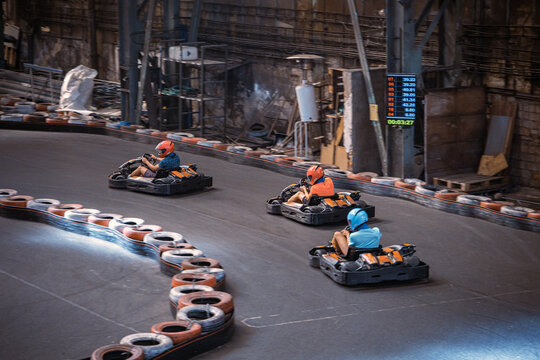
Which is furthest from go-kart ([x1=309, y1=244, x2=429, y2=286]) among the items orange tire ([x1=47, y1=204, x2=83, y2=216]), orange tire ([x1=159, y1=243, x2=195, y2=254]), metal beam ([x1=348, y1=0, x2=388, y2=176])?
metal beam ([x1=348, y1=0, x2=388, y2=176])

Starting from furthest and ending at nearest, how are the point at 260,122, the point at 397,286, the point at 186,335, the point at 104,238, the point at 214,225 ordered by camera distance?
the point at 260,122 → the point at 214,225 → the point at 104,238 → the point at 397,286 → the point at 186,335

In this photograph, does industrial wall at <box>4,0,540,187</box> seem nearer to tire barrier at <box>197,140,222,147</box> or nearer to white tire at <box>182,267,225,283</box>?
tire barrier at <box>197,140,222,147</box>

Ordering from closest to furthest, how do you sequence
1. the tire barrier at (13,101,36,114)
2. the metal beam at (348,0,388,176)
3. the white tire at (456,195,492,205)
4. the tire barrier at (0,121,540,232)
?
the tire barrier at (0,121,540,232) → the white tire at (456,195,492,205) → the metal beam at (348,0,388,176) → the tire barrier at (13,101,36,114)

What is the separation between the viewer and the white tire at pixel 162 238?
10523 mm

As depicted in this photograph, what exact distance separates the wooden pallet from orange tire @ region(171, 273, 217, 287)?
9.05m

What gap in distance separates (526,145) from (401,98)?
3.55m

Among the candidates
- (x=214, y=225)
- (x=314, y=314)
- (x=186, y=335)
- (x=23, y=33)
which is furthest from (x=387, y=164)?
(x=23, y=33)

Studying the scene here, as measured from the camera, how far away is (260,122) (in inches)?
947

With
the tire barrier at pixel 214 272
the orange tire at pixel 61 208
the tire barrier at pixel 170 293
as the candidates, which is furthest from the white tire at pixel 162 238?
the orange tire at pixel 61 208

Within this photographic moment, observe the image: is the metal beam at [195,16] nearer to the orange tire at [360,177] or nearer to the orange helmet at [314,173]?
the orange tire at [360,177]

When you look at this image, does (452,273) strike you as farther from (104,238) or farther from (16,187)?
(16,187)

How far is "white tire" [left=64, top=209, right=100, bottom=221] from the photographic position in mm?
11688

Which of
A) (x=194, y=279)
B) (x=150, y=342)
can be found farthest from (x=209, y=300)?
(x=150, y=342)

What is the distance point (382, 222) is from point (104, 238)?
14.2ft
